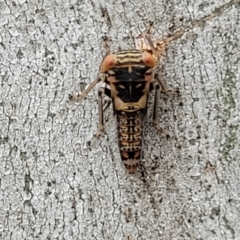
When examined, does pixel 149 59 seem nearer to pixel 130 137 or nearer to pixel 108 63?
pixel 108 63

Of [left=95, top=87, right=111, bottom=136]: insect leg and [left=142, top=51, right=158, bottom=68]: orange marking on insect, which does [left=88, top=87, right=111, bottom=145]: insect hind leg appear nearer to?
[left=95, top=87, right=111, bottom=136]: insect leg

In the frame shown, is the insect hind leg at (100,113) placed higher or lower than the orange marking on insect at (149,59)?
lower

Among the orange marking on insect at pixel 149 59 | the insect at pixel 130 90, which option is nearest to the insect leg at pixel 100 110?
the insect at pixel 130 90

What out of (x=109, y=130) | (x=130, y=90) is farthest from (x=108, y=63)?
(x=109, y=130)

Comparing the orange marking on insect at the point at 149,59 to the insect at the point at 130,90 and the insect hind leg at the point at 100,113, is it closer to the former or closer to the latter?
the insect at the point at 130,90

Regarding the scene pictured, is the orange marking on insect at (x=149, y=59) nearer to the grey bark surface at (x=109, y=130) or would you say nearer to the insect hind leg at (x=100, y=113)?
the grey bark surface at (x=109, y=130)

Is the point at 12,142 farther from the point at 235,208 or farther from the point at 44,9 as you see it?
the point at 235,208

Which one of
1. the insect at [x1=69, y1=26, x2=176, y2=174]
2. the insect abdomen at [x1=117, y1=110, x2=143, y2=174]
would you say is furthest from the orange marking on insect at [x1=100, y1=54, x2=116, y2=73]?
the insect abdomen at [x1=117, y1=110, x2=143, y2=174]
